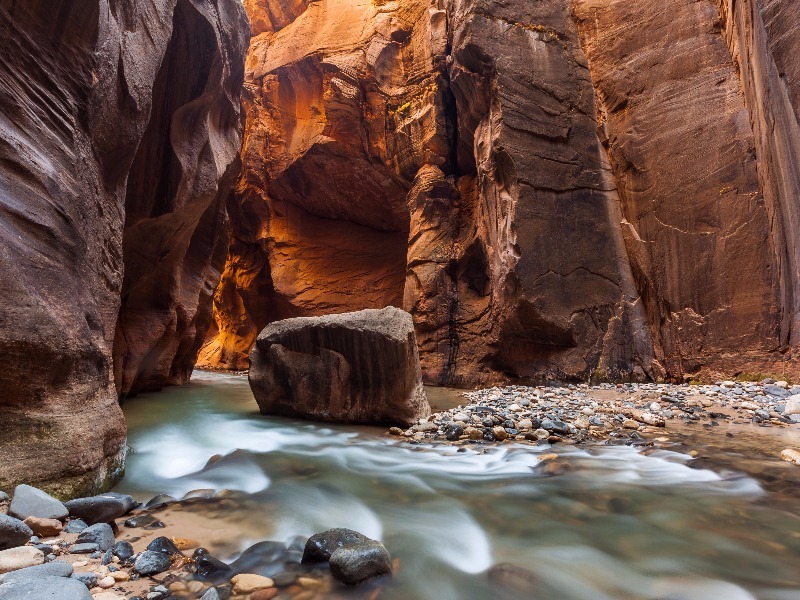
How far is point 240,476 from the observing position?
337 centimetres

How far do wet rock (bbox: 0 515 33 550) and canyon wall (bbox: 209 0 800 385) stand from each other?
8490 mm

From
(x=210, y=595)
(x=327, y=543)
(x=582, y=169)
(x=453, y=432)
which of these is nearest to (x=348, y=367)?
(x=453, y=432)

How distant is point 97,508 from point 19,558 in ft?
1.92

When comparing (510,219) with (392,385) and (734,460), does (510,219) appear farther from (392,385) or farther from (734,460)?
(734,460)

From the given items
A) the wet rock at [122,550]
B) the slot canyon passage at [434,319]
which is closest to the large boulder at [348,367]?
the slot canyon passage at [434,319]

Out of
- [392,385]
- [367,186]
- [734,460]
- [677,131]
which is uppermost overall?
[367,186]

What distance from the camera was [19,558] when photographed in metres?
1.63

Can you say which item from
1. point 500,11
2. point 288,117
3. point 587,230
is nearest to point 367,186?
point 288,117

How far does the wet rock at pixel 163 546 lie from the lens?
1.88m

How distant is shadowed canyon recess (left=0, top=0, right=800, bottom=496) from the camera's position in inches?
113

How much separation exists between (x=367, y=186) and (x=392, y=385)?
1256 centimetres

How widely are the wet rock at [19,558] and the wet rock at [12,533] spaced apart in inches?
2.9

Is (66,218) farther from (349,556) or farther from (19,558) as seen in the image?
(349,556)

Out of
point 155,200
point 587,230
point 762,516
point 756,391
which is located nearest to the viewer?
point 762,516
